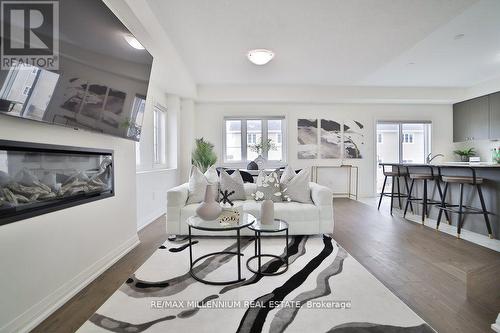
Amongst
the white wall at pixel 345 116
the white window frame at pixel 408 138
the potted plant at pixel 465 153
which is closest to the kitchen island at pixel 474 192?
the white wall at pixel 345 116

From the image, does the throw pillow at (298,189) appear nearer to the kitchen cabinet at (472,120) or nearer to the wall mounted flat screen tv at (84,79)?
the wall mounted flat screen tv at (84,79)

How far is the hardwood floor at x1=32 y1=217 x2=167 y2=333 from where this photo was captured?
143 cm

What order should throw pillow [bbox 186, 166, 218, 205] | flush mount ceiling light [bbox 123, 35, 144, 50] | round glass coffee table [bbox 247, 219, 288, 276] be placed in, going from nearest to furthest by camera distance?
round glass coffee table [bbox 247, 219, 288, 276] → flush mount ceiling light [bbox 123, 35, 144, 50] → throw pillow [bbox 186, 166, 218, 205]

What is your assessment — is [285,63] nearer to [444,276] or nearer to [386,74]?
[386,74]

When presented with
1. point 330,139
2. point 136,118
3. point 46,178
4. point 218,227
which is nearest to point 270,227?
point 218,227

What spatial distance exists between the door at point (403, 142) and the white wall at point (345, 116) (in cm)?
19

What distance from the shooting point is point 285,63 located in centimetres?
410

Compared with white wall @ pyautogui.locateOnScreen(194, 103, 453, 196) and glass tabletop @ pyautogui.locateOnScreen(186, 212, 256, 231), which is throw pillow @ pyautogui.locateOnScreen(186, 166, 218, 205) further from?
white wall @ pyautogui.locateOnScreen(194, 103, 453, 196)

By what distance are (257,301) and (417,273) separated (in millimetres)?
1501

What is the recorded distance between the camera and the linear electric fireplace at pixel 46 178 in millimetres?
1310

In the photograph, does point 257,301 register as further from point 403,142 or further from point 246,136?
point 403,142

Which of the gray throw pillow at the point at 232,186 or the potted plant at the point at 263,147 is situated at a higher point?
the potted plant at the point at 263,147

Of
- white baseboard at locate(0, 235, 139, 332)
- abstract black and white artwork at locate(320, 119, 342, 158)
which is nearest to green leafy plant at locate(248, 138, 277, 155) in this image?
abstract black and white artwork at locate(320, 119, 342, 158)

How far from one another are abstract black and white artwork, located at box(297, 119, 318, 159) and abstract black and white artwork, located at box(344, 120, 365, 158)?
2.72 ft
